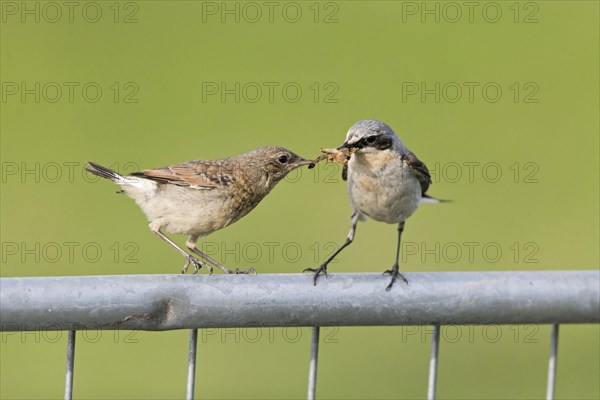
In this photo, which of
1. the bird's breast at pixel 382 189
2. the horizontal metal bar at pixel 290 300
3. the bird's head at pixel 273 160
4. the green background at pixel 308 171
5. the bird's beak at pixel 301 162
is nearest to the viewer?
the horizontal metal bar at pixel 290 300

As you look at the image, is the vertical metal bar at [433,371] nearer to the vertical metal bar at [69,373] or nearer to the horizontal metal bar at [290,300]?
the horizontal metal bar at [290,300]

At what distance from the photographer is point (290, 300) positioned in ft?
11.9

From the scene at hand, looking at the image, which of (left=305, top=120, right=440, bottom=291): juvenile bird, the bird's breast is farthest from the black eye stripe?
the bird's breast

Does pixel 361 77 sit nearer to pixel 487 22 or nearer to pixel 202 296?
pixel 487 22

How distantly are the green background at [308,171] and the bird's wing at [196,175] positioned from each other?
3156mm

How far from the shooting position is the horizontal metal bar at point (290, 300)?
136 inches

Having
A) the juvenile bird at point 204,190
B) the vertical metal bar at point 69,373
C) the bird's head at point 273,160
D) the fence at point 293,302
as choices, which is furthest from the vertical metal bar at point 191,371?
the bird's head at point 273,160

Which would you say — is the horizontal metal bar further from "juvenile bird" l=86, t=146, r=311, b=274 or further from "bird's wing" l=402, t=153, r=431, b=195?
"juvenile bird" l=86, t=146, r=311, b=274

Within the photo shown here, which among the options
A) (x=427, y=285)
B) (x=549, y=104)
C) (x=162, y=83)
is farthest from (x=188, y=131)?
(x=427, y=285)

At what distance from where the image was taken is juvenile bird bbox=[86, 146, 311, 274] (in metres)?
6.61

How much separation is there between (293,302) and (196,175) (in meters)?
3.19

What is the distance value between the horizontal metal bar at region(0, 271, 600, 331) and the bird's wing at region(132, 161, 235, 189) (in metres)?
2.98

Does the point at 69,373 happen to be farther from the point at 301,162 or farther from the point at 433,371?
the point at 301,162

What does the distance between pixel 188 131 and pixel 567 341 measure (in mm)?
6372
